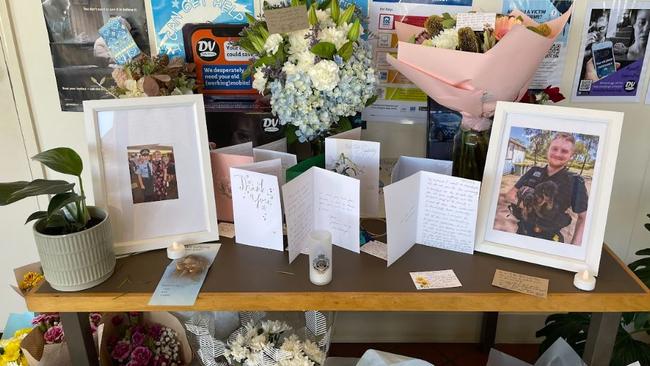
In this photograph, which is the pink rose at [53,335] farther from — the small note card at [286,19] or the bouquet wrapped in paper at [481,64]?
the bouquet wrapped in paper at [481,64]

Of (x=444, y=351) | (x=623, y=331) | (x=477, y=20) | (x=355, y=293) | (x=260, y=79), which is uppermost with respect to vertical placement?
(x=477, y=20)

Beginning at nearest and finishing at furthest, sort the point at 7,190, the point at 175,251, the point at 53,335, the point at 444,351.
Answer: the point at 7,190, the point at 175,251, the point at 53,335, the point at 444,351

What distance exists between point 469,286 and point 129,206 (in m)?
0.83

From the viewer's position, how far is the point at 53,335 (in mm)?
1244

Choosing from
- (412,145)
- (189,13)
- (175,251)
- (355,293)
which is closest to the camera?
(355,293)

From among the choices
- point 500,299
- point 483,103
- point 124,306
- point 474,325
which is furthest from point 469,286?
point 474,325

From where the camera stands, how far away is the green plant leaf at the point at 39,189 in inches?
36.0

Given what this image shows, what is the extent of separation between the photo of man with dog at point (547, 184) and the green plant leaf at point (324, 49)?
47 centimetres

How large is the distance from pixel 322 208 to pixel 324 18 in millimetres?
471

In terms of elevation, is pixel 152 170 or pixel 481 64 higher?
pixel 481 64

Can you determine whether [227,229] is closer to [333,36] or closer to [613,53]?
[333,36]

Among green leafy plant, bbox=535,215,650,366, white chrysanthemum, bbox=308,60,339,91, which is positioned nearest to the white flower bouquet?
white chrysanthemum, bbox=308,60,339,91

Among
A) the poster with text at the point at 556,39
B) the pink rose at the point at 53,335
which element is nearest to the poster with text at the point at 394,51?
the poster with text at the point at 556,39

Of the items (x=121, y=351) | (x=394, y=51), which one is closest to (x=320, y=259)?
(x=121, y=351)
